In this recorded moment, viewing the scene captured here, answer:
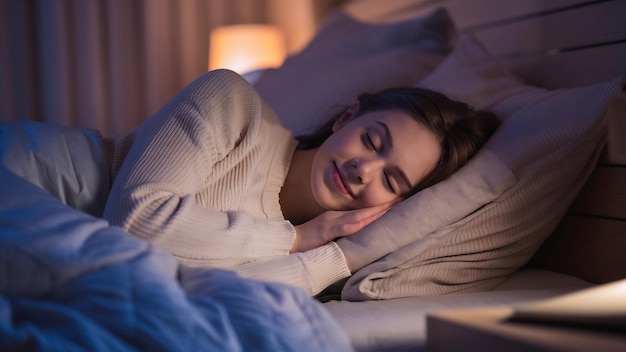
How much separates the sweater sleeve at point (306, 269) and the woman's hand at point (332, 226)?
0.13 feet

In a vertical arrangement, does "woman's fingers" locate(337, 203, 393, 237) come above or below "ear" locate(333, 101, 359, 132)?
below

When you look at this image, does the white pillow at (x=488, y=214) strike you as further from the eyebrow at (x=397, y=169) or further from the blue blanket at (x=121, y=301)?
the blue blanket at (x=121, y=301)

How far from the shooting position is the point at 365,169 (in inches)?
49.7

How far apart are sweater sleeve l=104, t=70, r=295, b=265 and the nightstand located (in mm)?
470

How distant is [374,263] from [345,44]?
1056mm

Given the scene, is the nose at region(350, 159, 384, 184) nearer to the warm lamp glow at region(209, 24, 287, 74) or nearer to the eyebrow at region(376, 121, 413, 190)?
the eyebrow at region(376, 121, 413, 190)

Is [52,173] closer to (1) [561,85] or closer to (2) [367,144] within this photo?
(2) [367,144]

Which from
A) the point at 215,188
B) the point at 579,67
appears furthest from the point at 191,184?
the point at 579,67

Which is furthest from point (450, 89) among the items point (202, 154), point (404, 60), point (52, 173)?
point (52, 173)

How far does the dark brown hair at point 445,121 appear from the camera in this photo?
1345 mm

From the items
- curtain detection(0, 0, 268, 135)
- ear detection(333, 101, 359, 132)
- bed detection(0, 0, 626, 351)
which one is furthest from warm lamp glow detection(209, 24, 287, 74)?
ear detection(333, 101, 359, 132)

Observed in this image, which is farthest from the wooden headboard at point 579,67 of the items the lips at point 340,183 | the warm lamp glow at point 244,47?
the warm lamp glow at point 244,47

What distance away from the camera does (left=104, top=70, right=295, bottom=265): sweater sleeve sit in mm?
1100

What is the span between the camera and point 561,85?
5.32ft
